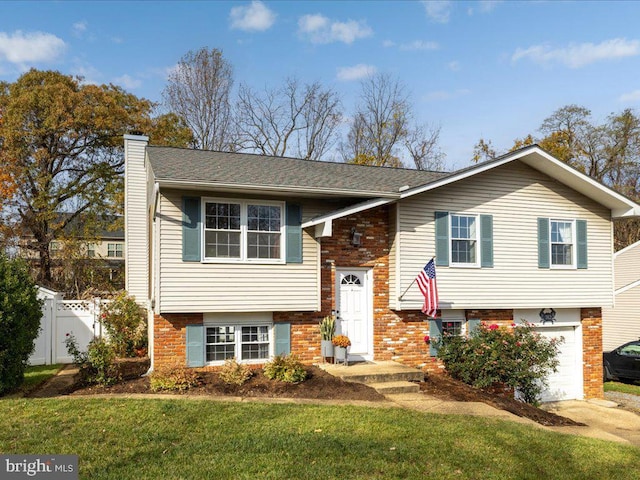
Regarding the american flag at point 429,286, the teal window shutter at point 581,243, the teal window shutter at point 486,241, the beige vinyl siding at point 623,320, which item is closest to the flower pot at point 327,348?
the american flag at point 429,286

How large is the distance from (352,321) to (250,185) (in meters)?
4.18

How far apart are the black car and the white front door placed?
11070 millimetres

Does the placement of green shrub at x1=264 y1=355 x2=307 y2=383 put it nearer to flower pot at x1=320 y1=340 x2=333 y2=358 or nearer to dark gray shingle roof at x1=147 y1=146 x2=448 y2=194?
flower pot at x1=320 y1=340 x2=333 y2=358

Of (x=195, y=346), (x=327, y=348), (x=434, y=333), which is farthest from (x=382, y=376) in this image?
(x=195, y=346)

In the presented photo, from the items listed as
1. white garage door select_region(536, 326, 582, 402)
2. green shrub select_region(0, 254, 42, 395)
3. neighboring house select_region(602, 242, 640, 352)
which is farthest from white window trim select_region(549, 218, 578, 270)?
green shrub select_region(0, 254, 42, 395)

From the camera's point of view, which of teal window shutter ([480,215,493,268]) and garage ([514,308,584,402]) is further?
garage ([514,308,584,402])

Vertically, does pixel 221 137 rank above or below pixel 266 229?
above

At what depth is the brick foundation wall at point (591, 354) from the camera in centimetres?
1474

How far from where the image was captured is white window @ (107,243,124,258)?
4353cm

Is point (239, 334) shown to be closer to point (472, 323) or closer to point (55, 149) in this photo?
point (472, 323)

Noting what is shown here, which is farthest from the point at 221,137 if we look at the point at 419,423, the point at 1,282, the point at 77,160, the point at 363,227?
the point at 419,423

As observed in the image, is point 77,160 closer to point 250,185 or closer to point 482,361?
point 250,185

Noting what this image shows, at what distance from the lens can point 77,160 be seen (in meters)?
27.4

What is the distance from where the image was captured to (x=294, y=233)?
37.4 feet
